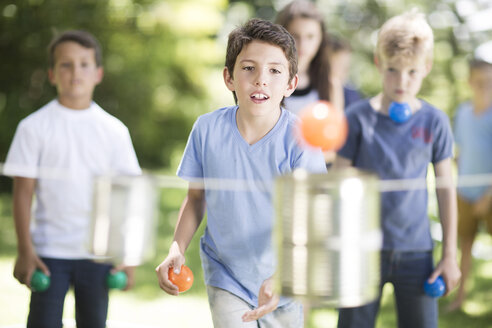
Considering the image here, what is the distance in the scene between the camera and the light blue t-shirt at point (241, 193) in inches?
86.7

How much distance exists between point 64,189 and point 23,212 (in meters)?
0.20

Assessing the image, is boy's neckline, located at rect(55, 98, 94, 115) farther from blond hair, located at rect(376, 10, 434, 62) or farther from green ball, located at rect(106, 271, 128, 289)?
blond hair, located at rect(376, 10, 434, 62)

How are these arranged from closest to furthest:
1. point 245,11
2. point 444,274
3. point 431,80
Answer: point 444,274 → point 431,80 → point 245,11

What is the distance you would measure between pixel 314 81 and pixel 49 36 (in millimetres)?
5950

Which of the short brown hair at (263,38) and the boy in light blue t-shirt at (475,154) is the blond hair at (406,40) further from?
the boy in light blue t-shirt at (475,154)

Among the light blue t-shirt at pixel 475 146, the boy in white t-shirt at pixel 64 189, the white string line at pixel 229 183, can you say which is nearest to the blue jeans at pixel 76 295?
the boy in white t-shirt at pixel 64 189

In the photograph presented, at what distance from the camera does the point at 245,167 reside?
2219 millimetres

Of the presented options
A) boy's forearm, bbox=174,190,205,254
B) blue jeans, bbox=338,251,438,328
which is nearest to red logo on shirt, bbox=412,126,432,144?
blue jeans, bbox=338,251,438,328

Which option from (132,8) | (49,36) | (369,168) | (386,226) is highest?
(132,8)

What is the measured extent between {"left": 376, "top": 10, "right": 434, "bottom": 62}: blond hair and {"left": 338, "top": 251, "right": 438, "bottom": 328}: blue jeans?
0.82 meters

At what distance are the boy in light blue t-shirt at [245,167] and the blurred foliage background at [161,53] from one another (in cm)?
664

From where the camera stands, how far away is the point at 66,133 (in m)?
2.81

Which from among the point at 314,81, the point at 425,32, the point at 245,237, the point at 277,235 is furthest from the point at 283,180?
the point at 314,81

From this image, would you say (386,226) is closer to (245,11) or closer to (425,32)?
(425,32)
